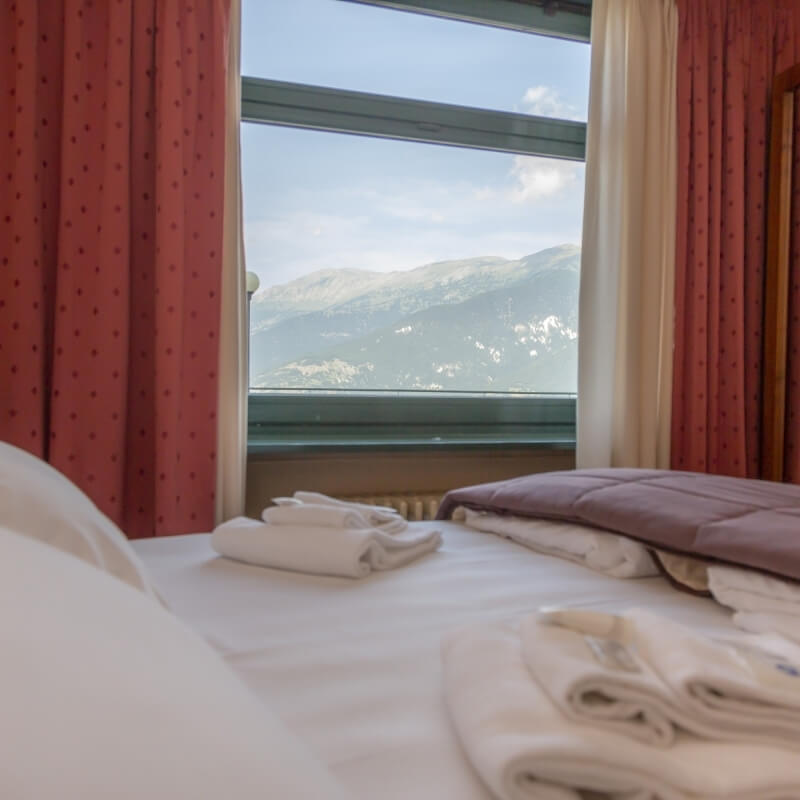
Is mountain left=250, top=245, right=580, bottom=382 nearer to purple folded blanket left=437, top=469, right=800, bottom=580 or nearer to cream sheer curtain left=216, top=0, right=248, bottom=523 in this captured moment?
cream sheer curtain left=216, top=0, right=248, bottom=523

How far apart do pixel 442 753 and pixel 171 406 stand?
1.63 metres

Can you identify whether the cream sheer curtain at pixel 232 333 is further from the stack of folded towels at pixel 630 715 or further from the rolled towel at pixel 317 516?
the stack of folded towels at pixel 630 715

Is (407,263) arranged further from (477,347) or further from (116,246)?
(116,246)

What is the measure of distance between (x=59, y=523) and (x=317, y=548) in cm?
52

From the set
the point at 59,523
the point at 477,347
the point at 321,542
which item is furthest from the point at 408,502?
the point at 59,523

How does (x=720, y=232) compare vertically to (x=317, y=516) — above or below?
above

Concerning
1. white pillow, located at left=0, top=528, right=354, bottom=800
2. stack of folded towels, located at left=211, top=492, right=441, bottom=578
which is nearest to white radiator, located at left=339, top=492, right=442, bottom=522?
stack of folded towels, located at left=211, top=492, right=441, bottom=578

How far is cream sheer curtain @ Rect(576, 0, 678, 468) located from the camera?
2.55 metres

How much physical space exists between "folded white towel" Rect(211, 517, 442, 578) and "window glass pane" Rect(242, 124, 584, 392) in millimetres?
1328

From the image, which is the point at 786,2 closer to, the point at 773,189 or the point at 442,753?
the point at 773,189

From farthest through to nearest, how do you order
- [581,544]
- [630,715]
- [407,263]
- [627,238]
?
[407,263], [627,238], [581,544], [630,715]

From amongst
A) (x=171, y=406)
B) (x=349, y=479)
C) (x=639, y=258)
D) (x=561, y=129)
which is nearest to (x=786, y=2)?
(x=561, y=129)

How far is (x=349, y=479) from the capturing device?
8.05ft

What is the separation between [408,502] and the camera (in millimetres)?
2449
